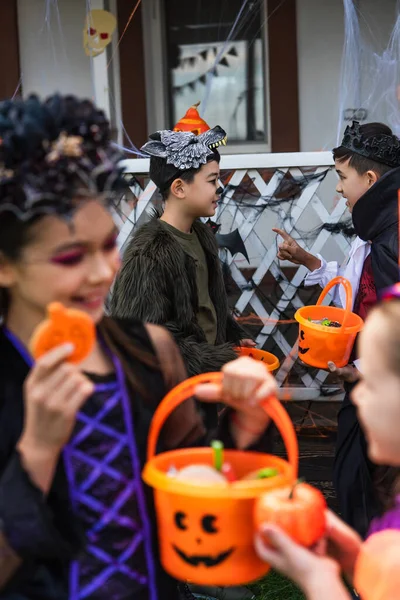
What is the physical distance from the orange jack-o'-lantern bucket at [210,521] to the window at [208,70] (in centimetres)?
622

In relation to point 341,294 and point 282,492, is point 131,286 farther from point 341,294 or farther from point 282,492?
point 282,492

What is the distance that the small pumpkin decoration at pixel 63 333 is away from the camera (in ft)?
3.64

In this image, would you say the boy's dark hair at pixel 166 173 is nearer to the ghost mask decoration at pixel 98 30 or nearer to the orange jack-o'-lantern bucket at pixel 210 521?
the orange jack-o'-lantern bucket at pixel 210 521

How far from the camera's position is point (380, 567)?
111 cm

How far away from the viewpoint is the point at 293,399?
4.94 meters

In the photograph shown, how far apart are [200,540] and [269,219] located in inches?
149

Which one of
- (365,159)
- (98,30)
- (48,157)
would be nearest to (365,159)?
(365,159)

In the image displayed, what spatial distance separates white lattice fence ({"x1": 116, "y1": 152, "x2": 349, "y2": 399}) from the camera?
4742 millimetres

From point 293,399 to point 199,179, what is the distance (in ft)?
6.73

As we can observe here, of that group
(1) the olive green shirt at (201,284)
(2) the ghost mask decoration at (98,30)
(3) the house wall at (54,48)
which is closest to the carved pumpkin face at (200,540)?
(1) the olive green shirt at (201,284)

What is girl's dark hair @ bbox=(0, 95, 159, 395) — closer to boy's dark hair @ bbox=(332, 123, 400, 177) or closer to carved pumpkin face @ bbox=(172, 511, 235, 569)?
carved pumpkin face @ bbox=(172, 511, 235, 569)

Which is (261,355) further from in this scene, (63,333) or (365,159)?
(63,333)

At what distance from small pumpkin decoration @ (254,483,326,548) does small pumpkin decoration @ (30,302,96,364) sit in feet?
1.13

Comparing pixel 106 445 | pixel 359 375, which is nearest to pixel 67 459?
pixel 106 445
